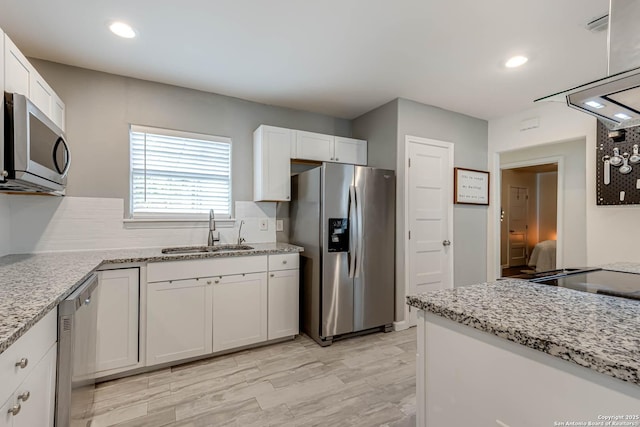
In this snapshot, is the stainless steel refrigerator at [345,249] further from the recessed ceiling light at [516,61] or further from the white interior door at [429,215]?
the recessed ceiling light at [516,61]

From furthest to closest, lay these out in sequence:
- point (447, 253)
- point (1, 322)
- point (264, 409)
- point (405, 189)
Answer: point (447, 253), point (405, 189), point (264, 409), point (1, 322)

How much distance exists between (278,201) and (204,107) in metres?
1.22

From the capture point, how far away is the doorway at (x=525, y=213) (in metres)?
6.53

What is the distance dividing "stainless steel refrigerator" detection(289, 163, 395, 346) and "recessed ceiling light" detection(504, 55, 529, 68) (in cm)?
132

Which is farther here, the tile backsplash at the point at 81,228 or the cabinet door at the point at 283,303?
the cabinet door at the point at 283,303

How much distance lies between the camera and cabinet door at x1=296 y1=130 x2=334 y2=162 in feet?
10.5

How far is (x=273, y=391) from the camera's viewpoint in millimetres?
2043

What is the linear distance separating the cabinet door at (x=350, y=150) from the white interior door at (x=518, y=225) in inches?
188

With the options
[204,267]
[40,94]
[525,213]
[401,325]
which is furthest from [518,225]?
[40,94]

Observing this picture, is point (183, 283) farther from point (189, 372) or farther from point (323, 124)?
point (323, 124)

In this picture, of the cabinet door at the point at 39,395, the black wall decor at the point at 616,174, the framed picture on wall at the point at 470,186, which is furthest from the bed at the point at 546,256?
the cabinet door at the point at 39,395

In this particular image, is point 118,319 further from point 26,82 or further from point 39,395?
point 26,82

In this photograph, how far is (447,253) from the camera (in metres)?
3.50

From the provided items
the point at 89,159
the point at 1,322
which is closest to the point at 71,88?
the point at 89,159
